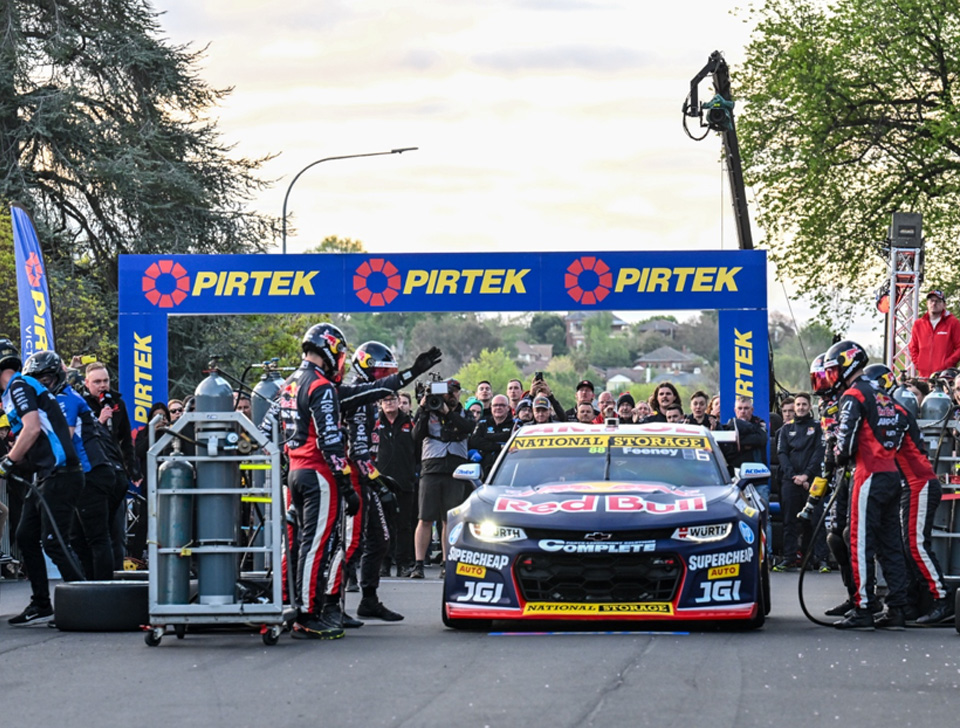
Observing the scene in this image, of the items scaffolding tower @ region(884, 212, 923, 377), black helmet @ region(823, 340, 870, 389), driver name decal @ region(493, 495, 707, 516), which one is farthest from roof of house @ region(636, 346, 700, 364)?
driver name decal @ region(493, 495, 707, 516)

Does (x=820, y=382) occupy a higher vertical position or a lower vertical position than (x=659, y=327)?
lower

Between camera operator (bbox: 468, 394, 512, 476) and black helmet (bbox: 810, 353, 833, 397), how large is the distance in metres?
6.36

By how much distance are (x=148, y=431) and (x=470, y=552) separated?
8032mm

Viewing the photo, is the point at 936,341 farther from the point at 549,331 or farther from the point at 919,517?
the point at 549,331

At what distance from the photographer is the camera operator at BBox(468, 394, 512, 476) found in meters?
17.8

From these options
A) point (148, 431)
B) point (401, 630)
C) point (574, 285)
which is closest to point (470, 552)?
point (401, 630)

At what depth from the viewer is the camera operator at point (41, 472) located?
38.8ft

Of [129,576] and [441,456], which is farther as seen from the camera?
[441,456]

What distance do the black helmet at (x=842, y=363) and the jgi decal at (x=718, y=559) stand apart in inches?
62.2

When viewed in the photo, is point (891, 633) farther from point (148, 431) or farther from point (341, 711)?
point (148, 431)

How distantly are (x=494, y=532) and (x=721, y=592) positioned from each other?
1.51 metres

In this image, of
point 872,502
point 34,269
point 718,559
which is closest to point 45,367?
point 718,559

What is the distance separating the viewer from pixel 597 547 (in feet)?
35.0

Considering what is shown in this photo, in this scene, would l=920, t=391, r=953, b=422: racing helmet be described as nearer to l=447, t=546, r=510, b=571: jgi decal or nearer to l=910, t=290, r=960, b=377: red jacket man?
l=447, t=546, r=510, b=571: jgi decal
